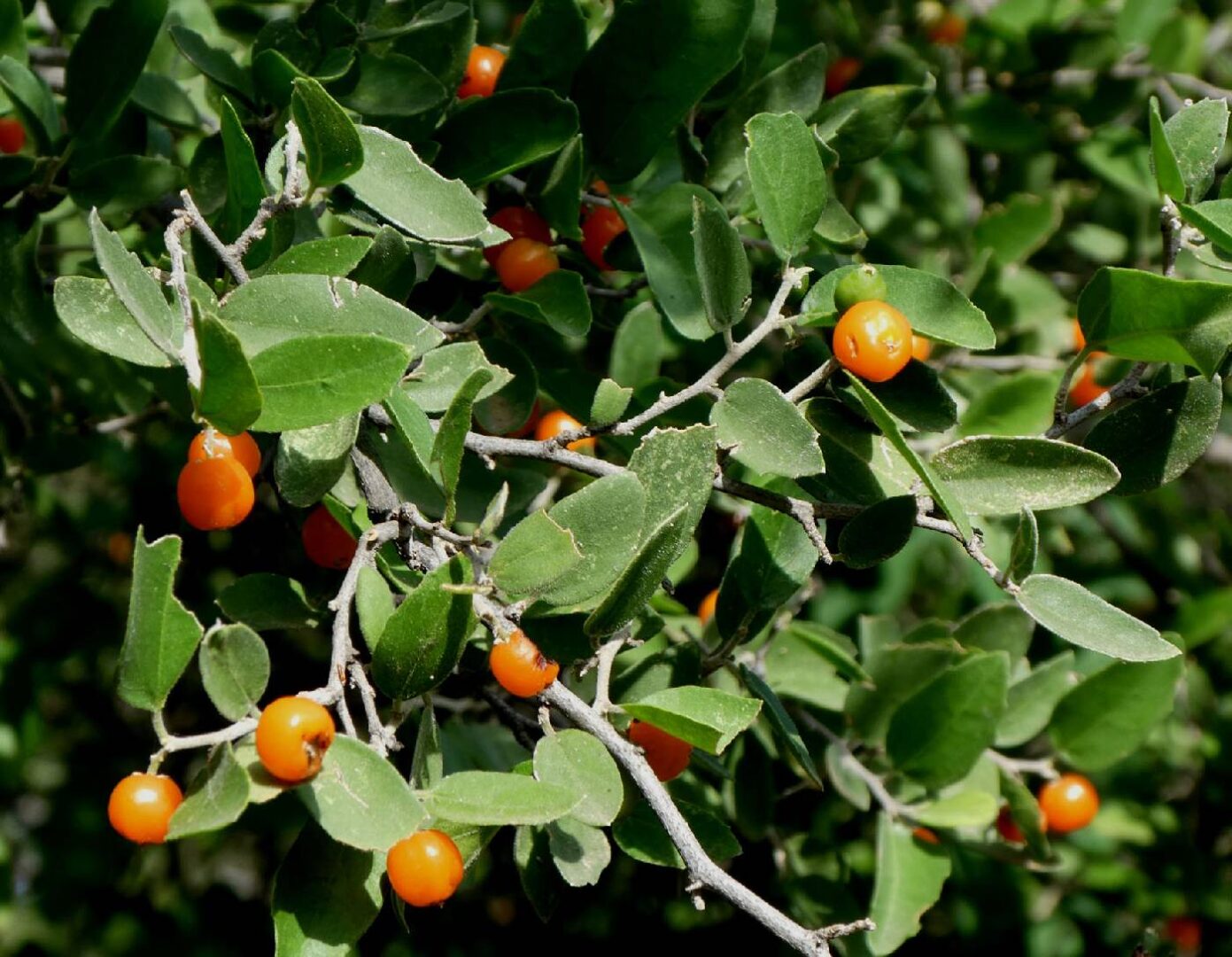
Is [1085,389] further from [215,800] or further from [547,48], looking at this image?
[215,800]

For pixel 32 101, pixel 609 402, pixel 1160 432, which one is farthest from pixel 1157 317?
pixel 32 101

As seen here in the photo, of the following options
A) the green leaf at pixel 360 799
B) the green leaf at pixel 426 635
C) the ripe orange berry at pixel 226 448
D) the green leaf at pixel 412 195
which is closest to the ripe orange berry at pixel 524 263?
the green leaf at pixel 412 195

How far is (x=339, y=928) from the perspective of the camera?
1494 mm

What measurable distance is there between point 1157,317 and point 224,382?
107 cm

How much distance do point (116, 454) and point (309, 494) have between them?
2163mm

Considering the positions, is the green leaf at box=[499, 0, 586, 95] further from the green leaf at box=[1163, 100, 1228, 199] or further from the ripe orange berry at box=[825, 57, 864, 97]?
the ripe orange berry at box=[825, 57, 864, 97]

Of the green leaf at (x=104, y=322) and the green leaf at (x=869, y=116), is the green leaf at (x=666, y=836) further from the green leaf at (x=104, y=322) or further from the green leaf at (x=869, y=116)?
the green leaf at (x=869, y=116)

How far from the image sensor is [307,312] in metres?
1.49

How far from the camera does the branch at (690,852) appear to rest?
134 centimetres

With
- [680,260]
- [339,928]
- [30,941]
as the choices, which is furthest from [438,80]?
[30,941]

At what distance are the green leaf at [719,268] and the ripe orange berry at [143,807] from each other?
0.88m

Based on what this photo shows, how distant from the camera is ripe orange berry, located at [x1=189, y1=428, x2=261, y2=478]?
4.83 feet

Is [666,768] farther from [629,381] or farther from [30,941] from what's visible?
[30,941]

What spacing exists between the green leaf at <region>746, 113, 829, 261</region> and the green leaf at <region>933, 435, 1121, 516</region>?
1.16ft
